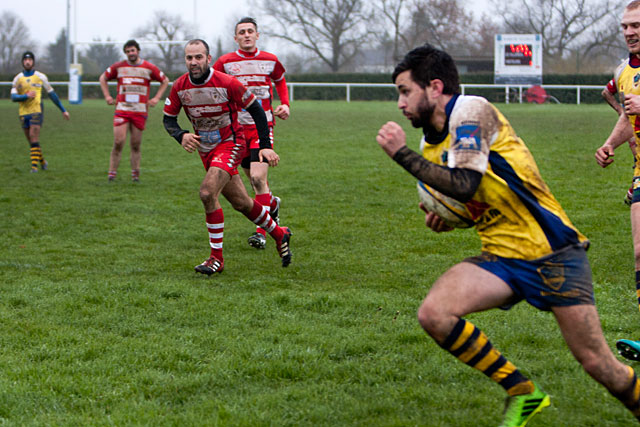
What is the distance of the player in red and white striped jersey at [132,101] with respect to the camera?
12961 millimetres

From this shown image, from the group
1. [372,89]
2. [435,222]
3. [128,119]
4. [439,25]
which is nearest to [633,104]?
[435,222]

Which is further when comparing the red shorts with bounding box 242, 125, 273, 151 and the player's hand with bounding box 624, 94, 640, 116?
the red shorts with bounding box 242, 125, 273, 151

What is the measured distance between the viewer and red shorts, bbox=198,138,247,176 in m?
6.98

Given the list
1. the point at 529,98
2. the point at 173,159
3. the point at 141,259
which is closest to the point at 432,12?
the point at 529,98

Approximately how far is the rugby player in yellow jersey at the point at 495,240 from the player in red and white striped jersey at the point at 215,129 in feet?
11.2

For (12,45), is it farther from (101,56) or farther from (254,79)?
(254,79)

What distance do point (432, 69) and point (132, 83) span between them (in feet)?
34.3

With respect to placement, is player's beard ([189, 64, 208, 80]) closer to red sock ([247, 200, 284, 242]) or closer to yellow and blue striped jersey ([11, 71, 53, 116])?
red sock ([247, 200, 284, 242])

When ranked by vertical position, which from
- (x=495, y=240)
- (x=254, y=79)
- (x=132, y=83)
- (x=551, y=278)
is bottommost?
(x=551, y=278)

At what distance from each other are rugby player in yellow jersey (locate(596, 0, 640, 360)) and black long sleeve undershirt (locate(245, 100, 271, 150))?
2868 millimetres

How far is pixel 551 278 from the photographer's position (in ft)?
10.9

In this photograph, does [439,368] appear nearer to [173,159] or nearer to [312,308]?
[312,308]

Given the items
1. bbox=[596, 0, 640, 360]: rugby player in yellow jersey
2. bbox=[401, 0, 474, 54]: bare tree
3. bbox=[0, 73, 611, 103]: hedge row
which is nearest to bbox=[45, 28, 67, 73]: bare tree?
bbox=[0, 73, 611, 103]: hedge row

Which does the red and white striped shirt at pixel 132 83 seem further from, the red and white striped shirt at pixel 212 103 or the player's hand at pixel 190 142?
the player's hand at pixel 190 142
